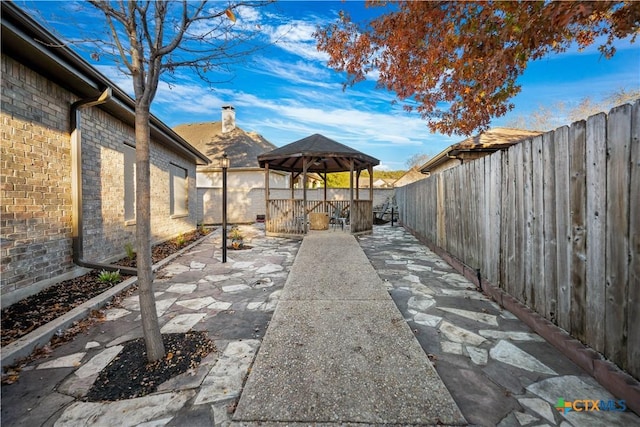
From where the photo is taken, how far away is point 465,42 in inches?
163

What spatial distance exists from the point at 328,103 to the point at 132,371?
38.4 feet

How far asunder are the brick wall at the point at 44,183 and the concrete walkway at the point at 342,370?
3.31 meters

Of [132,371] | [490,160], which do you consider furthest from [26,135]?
[490,160]

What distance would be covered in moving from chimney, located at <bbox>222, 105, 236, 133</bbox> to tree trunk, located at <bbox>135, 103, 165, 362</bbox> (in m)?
16.8

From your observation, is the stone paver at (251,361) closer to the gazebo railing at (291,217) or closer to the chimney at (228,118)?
the gazebo railing at (291,217)

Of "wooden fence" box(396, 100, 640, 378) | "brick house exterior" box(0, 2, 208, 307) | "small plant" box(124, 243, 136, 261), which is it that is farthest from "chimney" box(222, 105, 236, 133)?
"wooden fence" box(396, 100, 640, 378)

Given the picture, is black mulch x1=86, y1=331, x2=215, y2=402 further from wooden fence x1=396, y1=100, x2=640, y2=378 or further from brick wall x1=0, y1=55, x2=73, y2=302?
wooden fence x1=396, y1=100, x2=640, y2=378

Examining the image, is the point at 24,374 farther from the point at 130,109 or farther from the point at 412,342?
the point at 130,109

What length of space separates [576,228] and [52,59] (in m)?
5.83

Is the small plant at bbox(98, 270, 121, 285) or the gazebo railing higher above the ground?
the gazebo railing

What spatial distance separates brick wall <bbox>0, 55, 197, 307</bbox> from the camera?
3281 mm

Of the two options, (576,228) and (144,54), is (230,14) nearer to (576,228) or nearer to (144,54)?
(144,54)

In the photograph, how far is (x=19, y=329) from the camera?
2.65m

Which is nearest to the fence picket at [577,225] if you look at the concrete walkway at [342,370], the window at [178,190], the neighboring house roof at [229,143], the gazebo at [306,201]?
the concrete walkway at [342,370]
